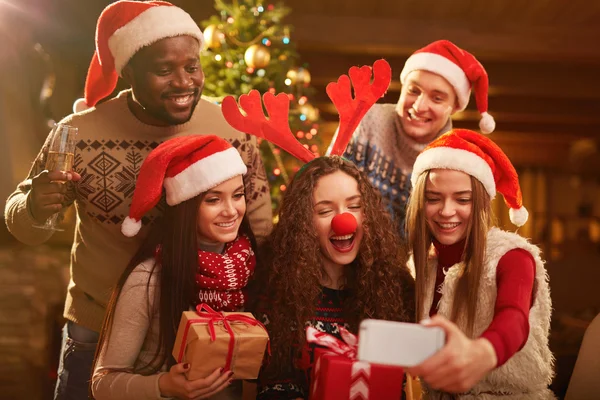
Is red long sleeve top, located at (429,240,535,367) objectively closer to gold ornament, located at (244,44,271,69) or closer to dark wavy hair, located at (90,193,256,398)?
dark wavy hair, located at (90,193,256,398)

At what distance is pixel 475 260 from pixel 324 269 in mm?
447

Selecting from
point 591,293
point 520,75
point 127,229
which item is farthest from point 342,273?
point 520,75

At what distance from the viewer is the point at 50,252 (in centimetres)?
493

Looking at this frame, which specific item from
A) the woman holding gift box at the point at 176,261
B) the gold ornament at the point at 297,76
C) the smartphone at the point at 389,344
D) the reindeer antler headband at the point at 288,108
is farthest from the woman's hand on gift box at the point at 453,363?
the gold ornament at the point at 297,76

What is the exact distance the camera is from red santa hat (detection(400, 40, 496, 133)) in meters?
2.48

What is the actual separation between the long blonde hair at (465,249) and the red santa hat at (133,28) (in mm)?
972

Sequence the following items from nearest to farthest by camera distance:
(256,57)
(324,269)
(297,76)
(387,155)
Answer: (324,269), (387,155), (256,57), (297,76)

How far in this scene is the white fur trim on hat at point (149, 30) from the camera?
2064mm

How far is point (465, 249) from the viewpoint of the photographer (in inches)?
68.7

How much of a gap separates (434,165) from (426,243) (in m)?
0.23

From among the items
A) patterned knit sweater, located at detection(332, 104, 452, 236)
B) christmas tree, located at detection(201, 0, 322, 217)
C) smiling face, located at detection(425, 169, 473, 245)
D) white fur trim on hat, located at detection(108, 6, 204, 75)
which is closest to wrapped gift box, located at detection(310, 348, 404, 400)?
smiling face, located at detection(425, 169, 473, 245)

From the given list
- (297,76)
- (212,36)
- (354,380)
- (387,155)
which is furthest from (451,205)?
(297,76)

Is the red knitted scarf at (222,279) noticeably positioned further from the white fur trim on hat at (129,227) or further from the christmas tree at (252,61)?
the christmas tree at (252,61)

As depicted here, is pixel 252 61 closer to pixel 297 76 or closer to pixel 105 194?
pixel 297 76
